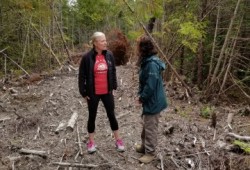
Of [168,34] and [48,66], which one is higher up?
[168,34]

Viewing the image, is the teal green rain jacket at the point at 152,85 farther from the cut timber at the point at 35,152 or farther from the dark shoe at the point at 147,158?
the cut timber at the point at 35,152

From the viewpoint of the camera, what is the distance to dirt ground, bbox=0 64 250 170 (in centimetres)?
631

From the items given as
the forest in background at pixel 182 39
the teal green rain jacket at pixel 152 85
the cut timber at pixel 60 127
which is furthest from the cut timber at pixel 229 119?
the cut timber at pixel 60 127

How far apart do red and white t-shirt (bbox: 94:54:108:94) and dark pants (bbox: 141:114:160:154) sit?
3.05 ft

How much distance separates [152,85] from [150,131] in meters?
0.90

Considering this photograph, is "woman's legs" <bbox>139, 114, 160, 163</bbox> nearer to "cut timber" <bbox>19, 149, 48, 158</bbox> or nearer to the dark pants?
the dark pants

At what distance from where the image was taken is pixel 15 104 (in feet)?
34.9

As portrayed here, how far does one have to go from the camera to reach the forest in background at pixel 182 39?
11875mm

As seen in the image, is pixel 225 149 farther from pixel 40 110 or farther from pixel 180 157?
pixel 40 110

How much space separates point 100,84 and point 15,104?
17.9 ft

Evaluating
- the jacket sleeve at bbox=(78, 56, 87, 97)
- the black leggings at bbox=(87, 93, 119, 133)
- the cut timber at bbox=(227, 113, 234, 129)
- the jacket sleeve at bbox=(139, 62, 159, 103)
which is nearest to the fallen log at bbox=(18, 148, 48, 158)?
the black leggings at bbox=(87, 93, 119, 133)

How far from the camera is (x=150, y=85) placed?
554 centimetres

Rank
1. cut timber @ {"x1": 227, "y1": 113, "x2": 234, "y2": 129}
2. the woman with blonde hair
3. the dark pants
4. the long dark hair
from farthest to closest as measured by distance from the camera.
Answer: cut timber @ {"x1": 227, "y1": 113, "x2": 234, "y2": 129}, the woman with blonde hair, the dark pants, the long dark hair

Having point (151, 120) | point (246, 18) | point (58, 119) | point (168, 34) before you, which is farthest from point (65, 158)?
point (246, 18)
